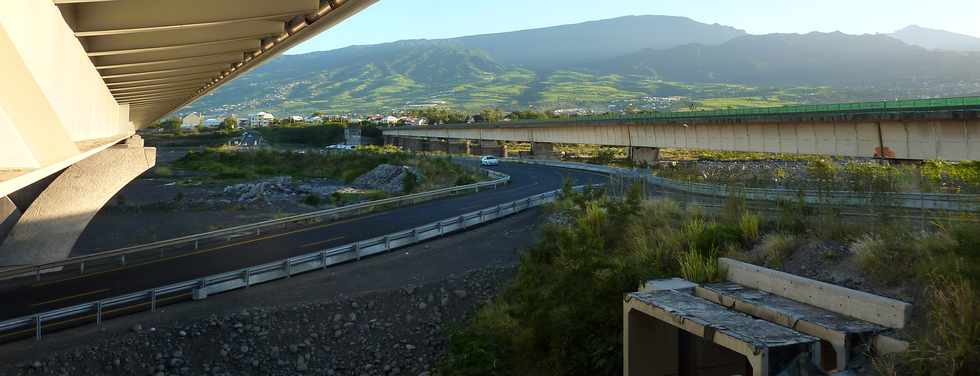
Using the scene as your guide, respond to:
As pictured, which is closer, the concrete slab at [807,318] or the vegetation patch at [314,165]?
the concrete slab at [807,318]

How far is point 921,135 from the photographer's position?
28594 millimetres

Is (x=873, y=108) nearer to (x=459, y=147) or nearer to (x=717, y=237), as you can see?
(x=717, y=237)

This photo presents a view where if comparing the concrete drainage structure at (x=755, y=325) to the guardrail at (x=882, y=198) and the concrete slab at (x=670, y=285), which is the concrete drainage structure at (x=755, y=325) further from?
the guardrail at (x=882, y=198)

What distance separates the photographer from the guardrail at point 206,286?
16.5 m

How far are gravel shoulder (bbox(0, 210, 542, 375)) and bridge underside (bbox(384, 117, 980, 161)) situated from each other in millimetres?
18767

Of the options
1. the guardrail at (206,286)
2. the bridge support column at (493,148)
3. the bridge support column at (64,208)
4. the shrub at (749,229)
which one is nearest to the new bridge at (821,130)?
the shrub at (749,229)

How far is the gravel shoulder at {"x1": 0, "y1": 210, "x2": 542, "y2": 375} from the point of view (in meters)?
15.5

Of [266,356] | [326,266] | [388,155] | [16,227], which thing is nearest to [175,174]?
[388,155]

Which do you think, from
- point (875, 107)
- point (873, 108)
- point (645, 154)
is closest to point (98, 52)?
point (873, 108)

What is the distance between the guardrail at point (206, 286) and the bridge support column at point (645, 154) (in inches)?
1194

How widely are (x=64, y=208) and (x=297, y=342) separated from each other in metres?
12.5

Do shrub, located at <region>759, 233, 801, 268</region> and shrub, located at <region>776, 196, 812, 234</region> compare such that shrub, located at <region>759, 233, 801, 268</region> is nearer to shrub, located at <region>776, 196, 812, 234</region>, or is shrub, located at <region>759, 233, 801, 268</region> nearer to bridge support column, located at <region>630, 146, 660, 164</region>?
shrub, located at <region>776, 196, 812, 234</region>

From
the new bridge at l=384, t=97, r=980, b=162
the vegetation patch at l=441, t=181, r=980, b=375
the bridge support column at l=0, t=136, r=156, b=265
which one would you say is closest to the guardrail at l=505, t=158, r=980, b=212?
the vegetation patch at l=441, t=181, r=980, b=375

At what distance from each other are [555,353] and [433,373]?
417cm
